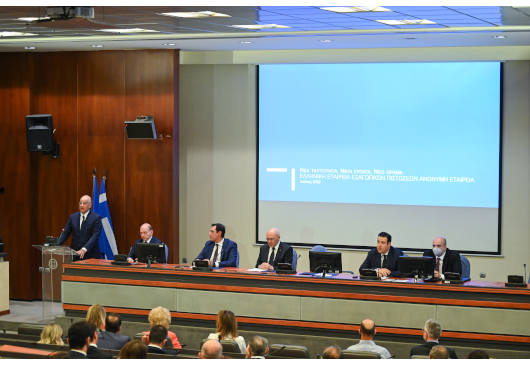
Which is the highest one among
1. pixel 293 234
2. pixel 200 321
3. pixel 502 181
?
pixel 502 181

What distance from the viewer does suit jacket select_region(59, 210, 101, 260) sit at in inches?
328

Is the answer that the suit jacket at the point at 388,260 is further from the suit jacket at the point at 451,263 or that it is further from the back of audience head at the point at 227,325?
the back of audience head at the point at 227,325

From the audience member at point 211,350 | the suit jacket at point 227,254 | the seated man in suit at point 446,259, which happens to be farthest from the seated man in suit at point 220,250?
the audience member at point 211,350

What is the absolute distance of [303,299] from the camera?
6.39 meters

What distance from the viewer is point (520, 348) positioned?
575cm

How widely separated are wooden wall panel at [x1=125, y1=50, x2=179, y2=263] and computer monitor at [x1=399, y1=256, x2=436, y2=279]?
12.9ft

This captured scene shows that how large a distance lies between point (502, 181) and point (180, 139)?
4.90 m

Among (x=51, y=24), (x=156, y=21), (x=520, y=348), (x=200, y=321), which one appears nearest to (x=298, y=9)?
(x=156, y=21)

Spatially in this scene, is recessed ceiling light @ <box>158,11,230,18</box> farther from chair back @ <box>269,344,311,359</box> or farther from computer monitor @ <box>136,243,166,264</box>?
chair back @ <box>269,344,311,359</box>

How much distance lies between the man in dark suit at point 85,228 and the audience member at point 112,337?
11.6 ft

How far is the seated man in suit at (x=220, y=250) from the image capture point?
7.37 meters

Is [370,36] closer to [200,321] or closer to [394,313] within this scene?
[394,313]

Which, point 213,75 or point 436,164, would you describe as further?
point 213,75

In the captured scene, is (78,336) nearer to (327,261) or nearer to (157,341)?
(157,341)
